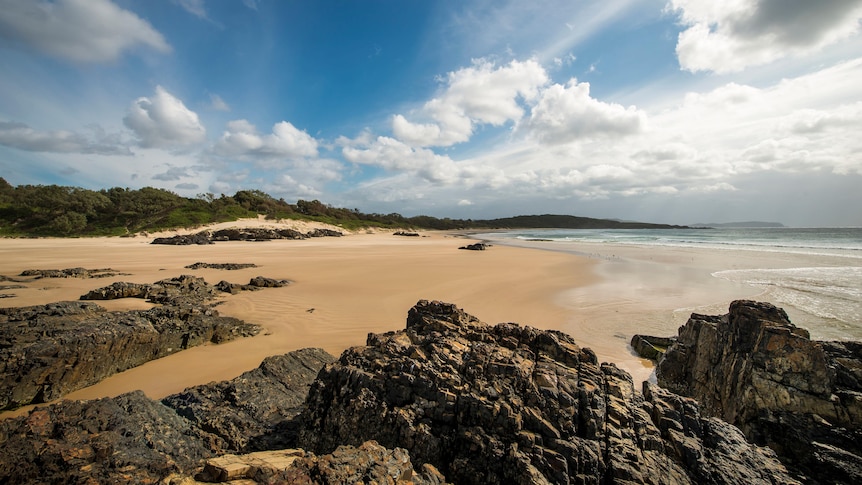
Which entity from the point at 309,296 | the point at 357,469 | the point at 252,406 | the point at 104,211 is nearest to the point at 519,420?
the point at 357,469

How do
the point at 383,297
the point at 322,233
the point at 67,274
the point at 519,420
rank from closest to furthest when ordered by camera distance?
1. the point at 519,420
2. the point at 383,297
3. the point at 67,274
4. the point at 322,233

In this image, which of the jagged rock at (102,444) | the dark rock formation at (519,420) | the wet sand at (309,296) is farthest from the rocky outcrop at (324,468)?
the wet sand at (309,296)

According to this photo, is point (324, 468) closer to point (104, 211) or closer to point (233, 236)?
point (233, 236)

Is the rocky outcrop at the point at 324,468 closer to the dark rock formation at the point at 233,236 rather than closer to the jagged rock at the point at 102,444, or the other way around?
the jagged rock at the point at 102,444

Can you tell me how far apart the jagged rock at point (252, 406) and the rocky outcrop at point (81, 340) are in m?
2.89

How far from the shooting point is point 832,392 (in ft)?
15.6

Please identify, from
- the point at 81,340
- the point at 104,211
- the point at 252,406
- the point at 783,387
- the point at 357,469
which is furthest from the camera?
the point at 104,211

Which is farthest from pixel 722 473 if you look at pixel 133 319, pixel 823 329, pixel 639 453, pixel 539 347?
pixel 823 329

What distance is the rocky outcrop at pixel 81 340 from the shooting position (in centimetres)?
536

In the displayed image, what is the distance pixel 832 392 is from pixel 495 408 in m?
5.31

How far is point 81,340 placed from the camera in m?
6.02

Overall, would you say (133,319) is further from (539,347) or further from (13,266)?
(13,266)

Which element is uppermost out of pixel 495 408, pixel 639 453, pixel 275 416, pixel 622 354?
pixel 495 408

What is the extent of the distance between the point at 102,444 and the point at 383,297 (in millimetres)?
10652
